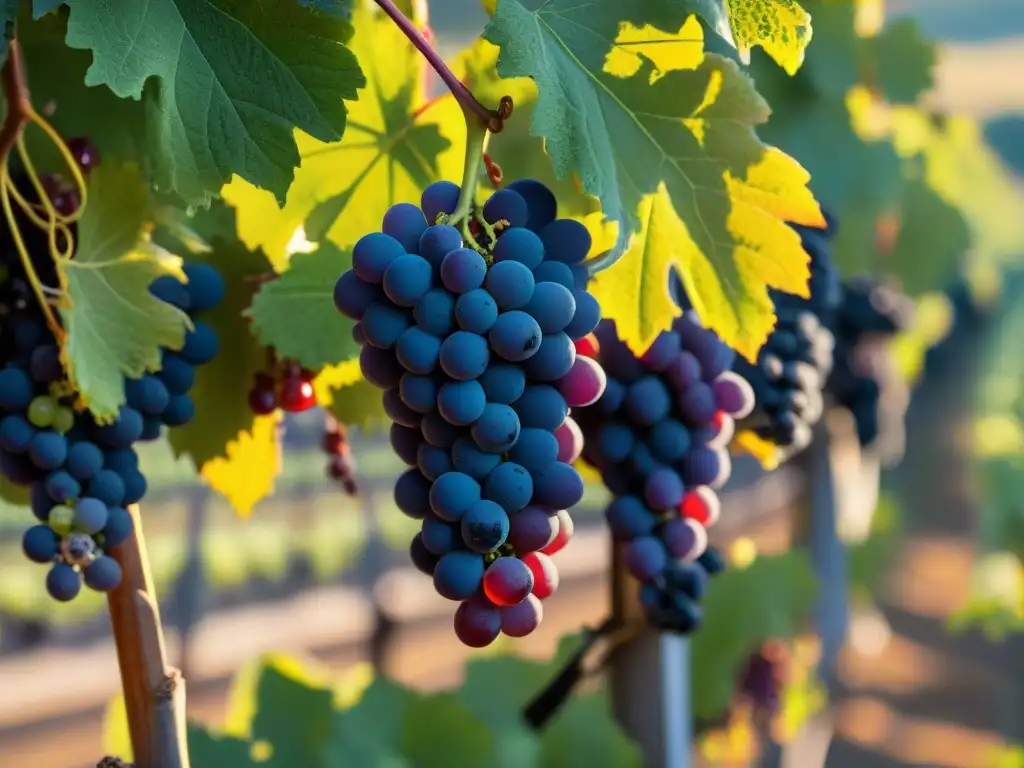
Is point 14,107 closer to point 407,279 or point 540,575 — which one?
point 407,279

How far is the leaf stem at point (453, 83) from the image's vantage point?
49 cm

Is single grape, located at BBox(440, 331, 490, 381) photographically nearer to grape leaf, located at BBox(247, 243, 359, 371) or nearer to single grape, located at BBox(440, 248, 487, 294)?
single grape, located at BBox(440, 248, 487, 294)

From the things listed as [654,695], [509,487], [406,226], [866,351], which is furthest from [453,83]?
[866,351]

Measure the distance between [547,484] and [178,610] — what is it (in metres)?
2.53

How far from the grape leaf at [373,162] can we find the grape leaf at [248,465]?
15 cm

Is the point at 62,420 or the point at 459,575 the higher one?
the point at 62,420

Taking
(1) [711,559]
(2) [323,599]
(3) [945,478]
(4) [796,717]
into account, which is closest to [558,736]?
(1) [711,559]

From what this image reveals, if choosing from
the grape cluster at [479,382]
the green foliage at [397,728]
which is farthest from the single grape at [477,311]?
the green foliage at [397,728]

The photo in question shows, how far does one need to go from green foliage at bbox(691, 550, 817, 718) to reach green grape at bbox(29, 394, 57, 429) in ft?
3.38

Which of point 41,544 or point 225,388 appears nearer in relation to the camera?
point 41,544

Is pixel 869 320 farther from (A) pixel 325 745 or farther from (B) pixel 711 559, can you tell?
(A) pixel 325 745

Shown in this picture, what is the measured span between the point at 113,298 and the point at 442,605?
3.33 m

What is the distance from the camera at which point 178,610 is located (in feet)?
9.14

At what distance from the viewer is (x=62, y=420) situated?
0.61 meters
